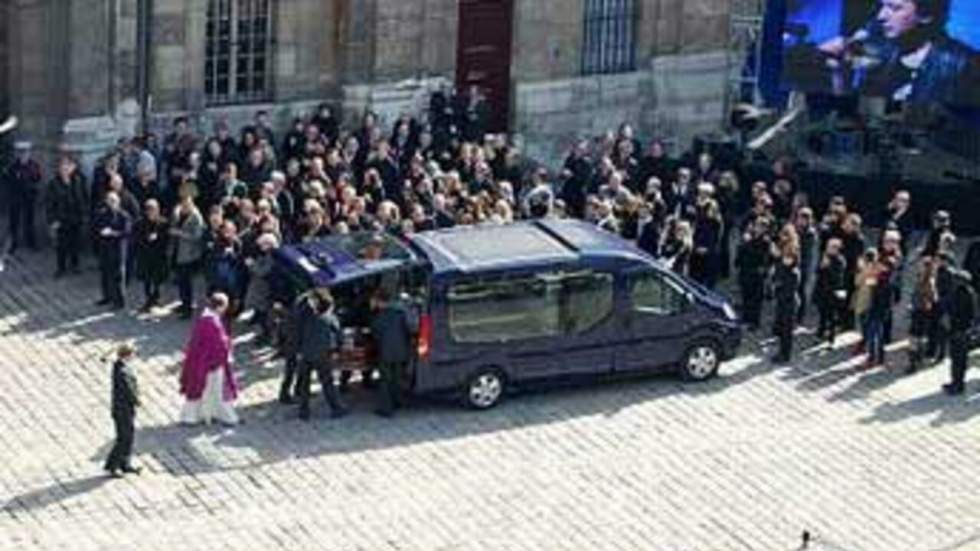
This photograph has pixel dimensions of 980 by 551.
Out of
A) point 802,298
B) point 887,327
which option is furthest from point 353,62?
point 887,327

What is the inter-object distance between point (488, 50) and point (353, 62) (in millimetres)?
2514

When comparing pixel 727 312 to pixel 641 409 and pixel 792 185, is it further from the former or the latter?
pixel 792 185

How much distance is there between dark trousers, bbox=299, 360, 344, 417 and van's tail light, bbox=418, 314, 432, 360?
100 centimetres

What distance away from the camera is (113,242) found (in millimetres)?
28766

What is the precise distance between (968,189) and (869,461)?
975cm

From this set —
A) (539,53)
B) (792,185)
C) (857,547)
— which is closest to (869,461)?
(857,547)

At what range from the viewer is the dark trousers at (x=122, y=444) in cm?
2384

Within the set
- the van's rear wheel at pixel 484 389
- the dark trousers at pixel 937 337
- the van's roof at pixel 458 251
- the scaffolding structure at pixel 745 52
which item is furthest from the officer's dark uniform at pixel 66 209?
the scaffolding structure at pixel 745 52

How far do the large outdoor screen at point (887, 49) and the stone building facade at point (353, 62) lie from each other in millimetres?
2403

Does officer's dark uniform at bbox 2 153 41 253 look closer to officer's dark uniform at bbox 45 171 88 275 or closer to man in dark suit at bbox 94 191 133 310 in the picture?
officer's dark uniform at bbox 45 171 88 275

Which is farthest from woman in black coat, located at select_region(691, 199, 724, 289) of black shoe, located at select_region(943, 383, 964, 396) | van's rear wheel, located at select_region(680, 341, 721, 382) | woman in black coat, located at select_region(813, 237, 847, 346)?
black shoe, located at select_region(943, 383, 964, 396)

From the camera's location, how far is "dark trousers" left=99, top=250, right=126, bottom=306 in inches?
1130

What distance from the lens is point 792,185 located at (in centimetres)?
3294

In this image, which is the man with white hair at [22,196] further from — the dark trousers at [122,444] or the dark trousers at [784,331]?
the dark trousers at [784,331]
